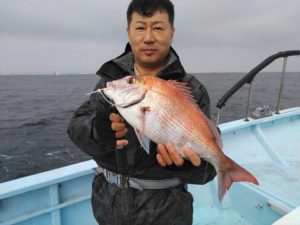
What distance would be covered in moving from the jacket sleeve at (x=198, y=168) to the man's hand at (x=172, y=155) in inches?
6.2

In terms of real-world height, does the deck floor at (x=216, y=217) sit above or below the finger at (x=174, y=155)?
below

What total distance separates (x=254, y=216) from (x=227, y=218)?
1.35 feet

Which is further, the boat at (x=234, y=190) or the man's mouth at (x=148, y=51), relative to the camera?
the boat at (x=234, y=190)

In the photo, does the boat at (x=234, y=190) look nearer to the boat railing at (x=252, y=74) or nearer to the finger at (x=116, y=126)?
the boat railing at (x=252, y=74)

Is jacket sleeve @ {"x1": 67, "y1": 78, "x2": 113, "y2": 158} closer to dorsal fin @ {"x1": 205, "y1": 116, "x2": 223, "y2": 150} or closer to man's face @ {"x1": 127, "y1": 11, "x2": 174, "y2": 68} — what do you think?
man's face @ {"x1": 127, "y1": 11, "x2": 174, "y2": 68}

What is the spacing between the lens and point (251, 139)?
5.97 meters

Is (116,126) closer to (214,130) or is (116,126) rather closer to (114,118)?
(114,118)

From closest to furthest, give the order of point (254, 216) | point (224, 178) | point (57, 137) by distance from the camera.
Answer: point (224, 178) → point (254, 216) → point (57, 137)

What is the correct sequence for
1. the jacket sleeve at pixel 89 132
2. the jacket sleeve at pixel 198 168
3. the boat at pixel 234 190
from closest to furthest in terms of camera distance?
the jacket sleeve at pixel 89 132 → the jacket sleeve at pixel 198 168 → the boat at pixel 234 190

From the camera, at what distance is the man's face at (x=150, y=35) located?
2.37m

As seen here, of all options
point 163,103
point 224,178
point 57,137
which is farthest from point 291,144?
point 57,137

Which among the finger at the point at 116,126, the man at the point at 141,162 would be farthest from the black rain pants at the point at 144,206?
the finger at the point at 116,126

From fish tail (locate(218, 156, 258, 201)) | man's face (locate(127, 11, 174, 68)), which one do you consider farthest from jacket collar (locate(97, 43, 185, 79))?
fish tail (locate(218, 156, 258, 201))

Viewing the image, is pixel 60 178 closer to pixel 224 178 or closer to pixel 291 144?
pixel 224 178
